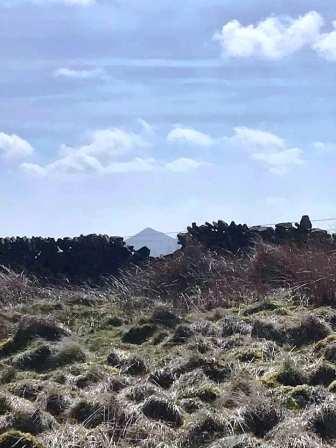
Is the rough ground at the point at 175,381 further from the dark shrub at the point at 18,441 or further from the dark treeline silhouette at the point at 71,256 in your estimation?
the dark treeline silhouette at the point at 71,256

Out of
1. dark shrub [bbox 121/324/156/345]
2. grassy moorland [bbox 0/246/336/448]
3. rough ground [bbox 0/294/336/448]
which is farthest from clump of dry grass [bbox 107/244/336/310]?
dark shrub [bbox 121/324/156/345]

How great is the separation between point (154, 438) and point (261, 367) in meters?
1.97

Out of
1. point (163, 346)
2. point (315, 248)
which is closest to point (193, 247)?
point (315, 248)

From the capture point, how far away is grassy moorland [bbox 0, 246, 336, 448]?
5883 millimetres

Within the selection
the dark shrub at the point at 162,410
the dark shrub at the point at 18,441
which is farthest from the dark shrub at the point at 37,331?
the dark shrub at the point at 18,441

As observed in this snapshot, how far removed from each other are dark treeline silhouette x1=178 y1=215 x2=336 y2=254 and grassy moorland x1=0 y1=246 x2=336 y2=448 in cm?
346

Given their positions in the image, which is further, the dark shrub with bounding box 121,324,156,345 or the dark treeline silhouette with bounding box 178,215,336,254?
the dark treeline silhouette with bounding box 178,215,336,254

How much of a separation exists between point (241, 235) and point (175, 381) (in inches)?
452

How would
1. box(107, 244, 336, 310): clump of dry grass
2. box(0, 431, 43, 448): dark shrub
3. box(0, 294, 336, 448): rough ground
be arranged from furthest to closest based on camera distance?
box(107, 244, 336, 310): clump of dry grass → box(0, 294, 336, 448): rough ground → box(0, 431, 43, 448): dark shrub

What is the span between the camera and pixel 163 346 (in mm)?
9125

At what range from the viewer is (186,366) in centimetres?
767

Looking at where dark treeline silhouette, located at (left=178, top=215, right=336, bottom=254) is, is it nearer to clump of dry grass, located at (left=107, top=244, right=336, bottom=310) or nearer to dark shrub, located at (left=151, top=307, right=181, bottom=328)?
clump of dry grass, located at (left=107, top=244, right=336, bottom=310)

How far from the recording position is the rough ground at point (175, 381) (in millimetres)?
5840

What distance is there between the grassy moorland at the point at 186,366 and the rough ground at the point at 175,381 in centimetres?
1
